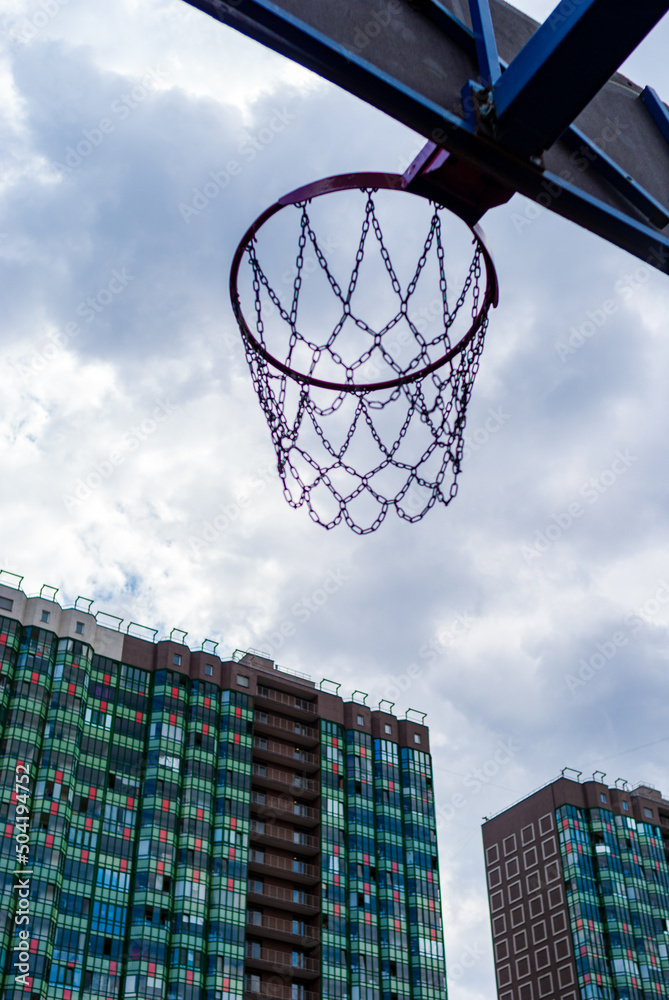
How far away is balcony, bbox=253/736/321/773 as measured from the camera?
58.4 metres

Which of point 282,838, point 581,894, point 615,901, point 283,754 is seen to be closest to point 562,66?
point 282,838

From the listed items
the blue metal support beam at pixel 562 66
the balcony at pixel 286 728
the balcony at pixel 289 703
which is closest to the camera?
the blue metal support beam at pixel 562 66

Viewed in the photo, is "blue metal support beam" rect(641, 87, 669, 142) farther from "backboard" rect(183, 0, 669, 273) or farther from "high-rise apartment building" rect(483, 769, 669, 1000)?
"high-rise apartment building" rect(483, 769, 669, 1000)

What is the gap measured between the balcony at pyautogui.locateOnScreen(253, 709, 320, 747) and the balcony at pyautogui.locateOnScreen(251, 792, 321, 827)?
3479 millimetres

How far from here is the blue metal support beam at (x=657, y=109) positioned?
8289mm

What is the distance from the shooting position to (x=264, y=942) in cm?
5250

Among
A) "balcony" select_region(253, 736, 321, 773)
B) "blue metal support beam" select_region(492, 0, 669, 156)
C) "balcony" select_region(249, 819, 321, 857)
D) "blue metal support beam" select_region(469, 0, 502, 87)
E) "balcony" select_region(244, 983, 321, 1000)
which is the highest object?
"balcony" select_region(253, 736, 321, 773)

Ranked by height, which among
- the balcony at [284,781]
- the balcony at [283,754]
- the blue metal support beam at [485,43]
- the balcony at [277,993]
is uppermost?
the balcony at [283,754]

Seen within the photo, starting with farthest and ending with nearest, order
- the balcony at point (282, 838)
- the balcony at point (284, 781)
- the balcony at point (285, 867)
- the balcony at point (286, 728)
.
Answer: the balcony at point (286, 728)
the balcony at point (284, 781)
the balcony at point (282, 838)
the balcony at point (285, 867)

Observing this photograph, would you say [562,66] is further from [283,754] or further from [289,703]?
[289,703]

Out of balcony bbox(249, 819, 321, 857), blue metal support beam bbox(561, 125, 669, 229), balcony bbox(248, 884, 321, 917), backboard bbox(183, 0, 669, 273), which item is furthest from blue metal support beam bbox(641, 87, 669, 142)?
balcony bbox(249, 819, 321, 857)

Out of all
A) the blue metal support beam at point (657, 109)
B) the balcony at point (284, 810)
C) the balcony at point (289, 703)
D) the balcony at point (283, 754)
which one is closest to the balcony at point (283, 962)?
the balcony at point (284, 810)

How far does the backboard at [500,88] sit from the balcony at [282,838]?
168 ft

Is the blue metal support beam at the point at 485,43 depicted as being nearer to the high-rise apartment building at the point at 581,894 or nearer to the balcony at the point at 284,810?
the balcony at the point at 284,810
